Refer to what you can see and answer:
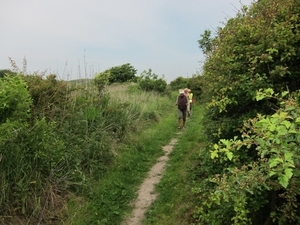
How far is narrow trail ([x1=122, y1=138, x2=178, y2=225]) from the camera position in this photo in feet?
17.5

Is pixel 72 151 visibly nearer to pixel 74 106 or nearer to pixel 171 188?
pixel 74 106

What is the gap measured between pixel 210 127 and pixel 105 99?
5.17 metres

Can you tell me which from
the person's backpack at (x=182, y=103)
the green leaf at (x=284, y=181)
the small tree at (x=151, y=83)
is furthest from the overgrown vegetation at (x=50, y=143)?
the small tree at (x=151, y=83)

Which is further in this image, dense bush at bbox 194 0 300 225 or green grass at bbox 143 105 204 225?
green grass at bbox 143 105 204 225

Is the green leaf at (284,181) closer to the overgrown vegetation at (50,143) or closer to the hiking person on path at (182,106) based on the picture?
the overgrown vegetation at (50,143)

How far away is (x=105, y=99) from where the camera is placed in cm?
923

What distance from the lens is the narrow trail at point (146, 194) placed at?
210 inches

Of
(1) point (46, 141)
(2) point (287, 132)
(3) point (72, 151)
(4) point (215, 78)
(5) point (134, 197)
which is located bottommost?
(5) point (134, 197)

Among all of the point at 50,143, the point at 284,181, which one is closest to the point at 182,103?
the point at 50,143

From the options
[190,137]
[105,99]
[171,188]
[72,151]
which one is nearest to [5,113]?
[72,151]

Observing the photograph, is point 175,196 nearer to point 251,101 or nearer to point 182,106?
point 251,101

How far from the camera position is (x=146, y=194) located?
6227 mm

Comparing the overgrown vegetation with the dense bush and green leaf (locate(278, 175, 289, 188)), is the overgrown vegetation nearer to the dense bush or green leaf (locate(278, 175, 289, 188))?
the dense bush

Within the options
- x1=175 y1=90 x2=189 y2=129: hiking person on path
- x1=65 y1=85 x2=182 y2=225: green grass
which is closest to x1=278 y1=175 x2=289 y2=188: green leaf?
x1=65 y1=85 x2=182 y2=225: green grass
